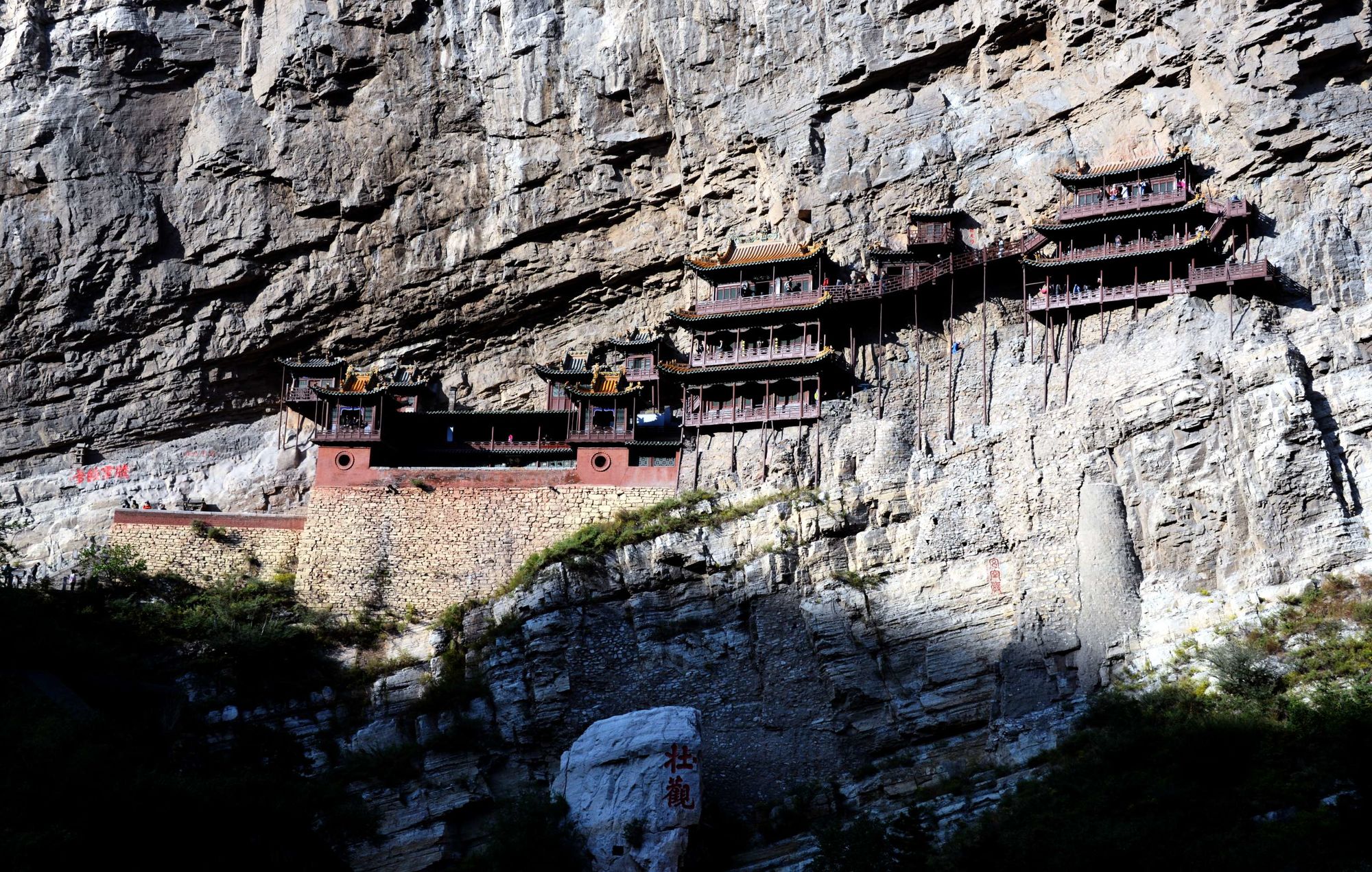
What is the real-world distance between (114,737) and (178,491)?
61.2ft

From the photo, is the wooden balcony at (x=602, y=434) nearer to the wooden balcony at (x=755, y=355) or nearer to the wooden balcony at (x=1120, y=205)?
the wooden balcony at (x=755, y=355)

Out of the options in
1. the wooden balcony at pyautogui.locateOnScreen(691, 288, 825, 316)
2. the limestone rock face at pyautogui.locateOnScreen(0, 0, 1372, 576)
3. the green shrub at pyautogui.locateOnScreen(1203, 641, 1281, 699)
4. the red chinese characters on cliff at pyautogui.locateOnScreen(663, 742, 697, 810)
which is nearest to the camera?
the green shrub at pyautogui.locateOnScreen(1203, 641, 1281, 699)

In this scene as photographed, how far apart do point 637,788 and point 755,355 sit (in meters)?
15.4

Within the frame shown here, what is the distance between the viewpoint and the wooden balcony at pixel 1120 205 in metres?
36.2

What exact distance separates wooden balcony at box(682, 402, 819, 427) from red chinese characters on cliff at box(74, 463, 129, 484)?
63.2 ft

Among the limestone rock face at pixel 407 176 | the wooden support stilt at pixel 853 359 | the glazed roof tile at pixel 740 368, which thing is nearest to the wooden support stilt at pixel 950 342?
the limestone rock face at pixel 407 176

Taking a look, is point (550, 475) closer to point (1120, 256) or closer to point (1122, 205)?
point (1120, 256)

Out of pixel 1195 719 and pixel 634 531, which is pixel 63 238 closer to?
pixel 634 531

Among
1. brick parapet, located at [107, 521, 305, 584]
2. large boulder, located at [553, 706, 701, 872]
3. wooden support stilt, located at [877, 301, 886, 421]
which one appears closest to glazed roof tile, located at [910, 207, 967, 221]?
wooden support stilt, located at [877, 301, 886, 421]

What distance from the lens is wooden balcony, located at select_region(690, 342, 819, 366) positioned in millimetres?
39031

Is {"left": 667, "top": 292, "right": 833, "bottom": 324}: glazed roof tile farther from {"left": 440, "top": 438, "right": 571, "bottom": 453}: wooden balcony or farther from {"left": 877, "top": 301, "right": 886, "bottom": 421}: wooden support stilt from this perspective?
{"left": 440, "top": 438, "right": 571, "bottom": 453}: wooden balcony

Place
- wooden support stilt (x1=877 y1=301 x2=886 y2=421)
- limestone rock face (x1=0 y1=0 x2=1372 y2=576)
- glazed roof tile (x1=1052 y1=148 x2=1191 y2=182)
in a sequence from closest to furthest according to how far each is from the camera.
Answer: glazed roof tile (x1=1052 y1=148 x2=1191 y2=182) < wooden support stilt (x1=877 y1=301 x2=886 y2=421) < limestone rock face (x1=0 y1=0 x2=1372 y2=576)

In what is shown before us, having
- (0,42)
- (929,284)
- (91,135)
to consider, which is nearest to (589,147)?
(929,284)

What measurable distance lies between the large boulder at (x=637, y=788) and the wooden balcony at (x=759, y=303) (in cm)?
1420
